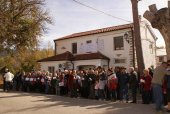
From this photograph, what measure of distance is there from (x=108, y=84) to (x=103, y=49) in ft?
73.3

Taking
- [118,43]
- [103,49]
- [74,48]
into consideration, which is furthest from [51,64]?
[118,43]

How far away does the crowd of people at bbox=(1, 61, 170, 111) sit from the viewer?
45.2 feet

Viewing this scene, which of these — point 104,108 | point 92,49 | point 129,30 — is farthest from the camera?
point 92,49

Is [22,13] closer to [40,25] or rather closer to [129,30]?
[40,25]

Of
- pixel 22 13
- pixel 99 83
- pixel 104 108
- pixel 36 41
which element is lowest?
pixel 104 108

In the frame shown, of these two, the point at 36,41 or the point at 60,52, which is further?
the point at 60,52

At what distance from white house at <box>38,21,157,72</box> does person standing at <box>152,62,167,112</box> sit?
2401cm

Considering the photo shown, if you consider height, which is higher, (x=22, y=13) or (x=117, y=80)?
(x=22, y=13)

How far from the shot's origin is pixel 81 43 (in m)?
43.6

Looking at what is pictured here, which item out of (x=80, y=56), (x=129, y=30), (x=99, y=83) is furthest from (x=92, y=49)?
(x=99, y=83)

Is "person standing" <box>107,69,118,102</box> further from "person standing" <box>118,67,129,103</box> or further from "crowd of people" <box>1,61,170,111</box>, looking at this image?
"person standing" <box>118,67,129,103</box>

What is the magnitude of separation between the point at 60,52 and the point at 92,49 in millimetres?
6413

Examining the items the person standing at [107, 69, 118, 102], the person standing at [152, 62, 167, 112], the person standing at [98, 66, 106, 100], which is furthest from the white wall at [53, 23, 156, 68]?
the person standing at [152, 62, 167, 112]

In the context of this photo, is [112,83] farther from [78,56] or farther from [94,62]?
[78,56]
